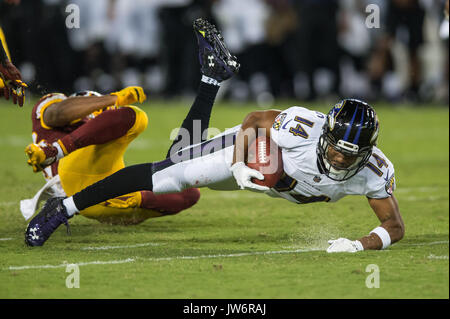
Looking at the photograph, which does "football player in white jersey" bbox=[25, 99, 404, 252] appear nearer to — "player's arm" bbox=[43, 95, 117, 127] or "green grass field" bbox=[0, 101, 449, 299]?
"green grass field" bbox=[0, 101, 449, 299]

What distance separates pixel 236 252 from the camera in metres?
5.77

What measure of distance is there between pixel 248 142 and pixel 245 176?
33 cm

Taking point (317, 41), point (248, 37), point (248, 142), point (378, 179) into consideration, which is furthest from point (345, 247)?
point (248, 37)

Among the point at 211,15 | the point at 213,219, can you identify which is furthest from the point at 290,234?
the point at 211,15

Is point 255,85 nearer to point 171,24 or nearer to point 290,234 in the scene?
point 171,24

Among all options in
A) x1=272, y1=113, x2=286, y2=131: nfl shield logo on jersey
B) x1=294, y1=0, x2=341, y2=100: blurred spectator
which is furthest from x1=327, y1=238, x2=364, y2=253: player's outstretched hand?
x1=294, y1=0, x2=341, y2=100: blurred spectator

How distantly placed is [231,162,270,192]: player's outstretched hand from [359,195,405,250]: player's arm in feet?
2.55

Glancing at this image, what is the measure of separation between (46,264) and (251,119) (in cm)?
159

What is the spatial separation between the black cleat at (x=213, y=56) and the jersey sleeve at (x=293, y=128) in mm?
1025

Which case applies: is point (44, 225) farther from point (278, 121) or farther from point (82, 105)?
point (278, 121)

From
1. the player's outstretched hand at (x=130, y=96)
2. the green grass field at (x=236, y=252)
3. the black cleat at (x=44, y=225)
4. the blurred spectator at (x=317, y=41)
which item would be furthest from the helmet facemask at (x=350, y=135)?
the blurred spectator at (x=317, y=41)

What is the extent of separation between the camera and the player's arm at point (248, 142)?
5305mm

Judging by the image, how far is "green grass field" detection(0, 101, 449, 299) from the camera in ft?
15.5

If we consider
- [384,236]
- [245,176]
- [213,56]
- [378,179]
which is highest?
[213,56]
